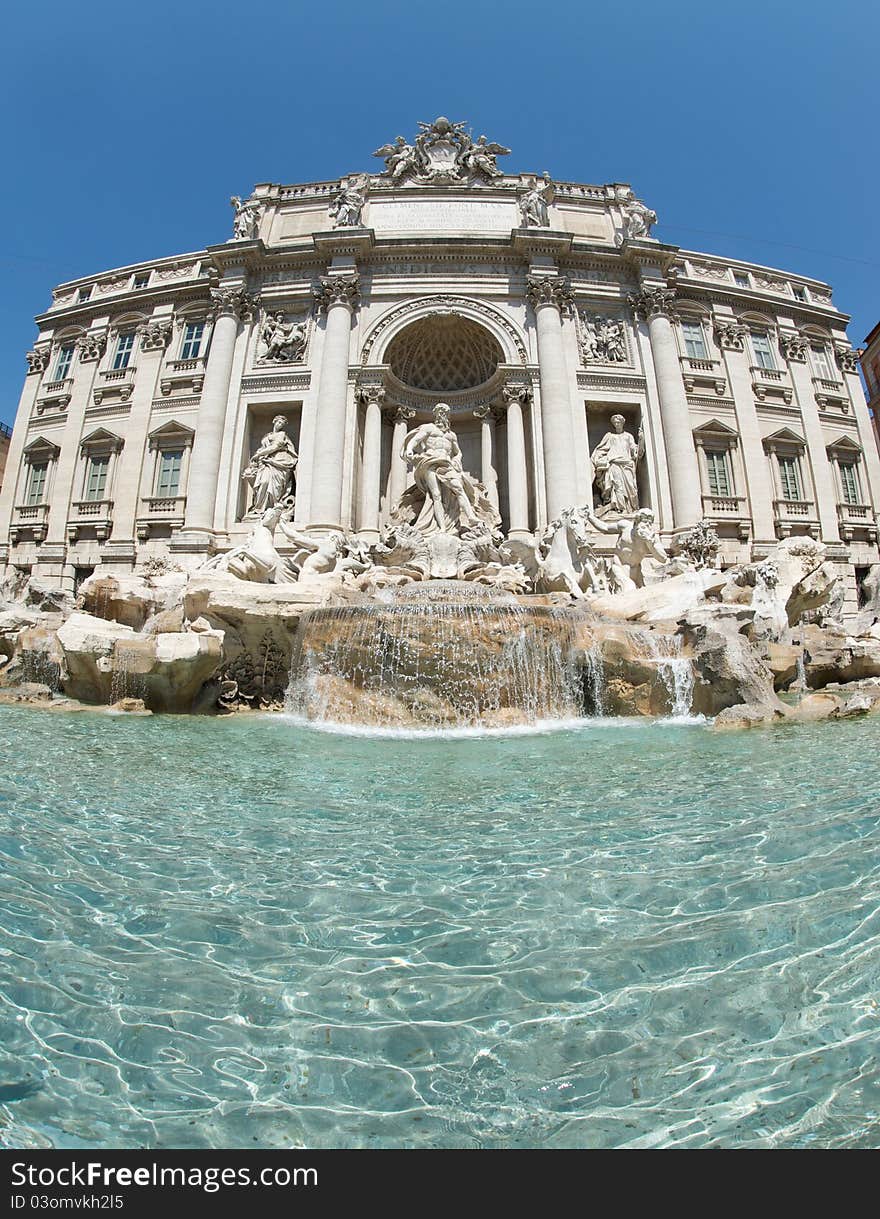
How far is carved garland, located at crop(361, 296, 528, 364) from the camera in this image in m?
18.2

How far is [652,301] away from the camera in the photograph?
1877 cm

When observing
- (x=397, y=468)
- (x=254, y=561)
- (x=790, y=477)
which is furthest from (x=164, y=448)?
(x=790, y=477)

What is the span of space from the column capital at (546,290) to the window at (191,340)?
10436 millimetres

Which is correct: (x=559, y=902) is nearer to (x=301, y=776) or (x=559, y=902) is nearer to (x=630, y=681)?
(x=301, y=776)

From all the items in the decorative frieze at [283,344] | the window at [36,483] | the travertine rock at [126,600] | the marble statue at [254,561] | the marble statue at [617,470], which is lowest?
the travertine rock at [126,600]

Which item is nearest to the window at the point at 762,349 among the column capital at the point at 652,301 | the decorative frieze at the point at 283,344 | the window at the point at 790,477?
the window at the point at 790,477

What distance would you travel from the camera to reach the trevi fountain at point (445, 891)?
1.42 m

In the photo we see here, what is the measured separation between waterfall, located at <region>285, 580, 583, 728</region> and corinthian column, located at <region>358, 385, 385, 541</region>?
345 inches

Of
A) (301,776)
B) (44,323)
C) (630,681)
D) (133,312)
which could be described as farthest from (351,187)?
(301,776)

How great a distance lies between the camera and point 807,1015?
5.58ft

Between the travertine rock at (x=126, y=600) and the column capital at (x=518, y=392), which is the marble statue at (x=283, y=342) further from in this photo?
the travertine rock at (x=126, y=600)

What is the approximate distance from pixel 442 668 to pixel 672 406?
43.7 feet

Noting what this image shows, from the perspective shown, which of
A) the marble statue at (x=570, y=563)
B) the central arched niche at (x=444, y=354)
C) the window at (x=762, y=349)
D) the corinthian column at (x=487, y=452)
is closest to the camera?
the marble statue at (x=570, y=563)

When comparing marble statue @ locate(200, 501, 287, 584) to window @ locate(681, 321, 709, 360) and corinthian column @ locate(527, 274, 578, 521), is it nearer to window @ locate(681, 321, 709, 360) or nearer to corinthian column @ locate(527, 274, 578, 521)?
corinthian column @ locate(527, 274, 578, 521)
